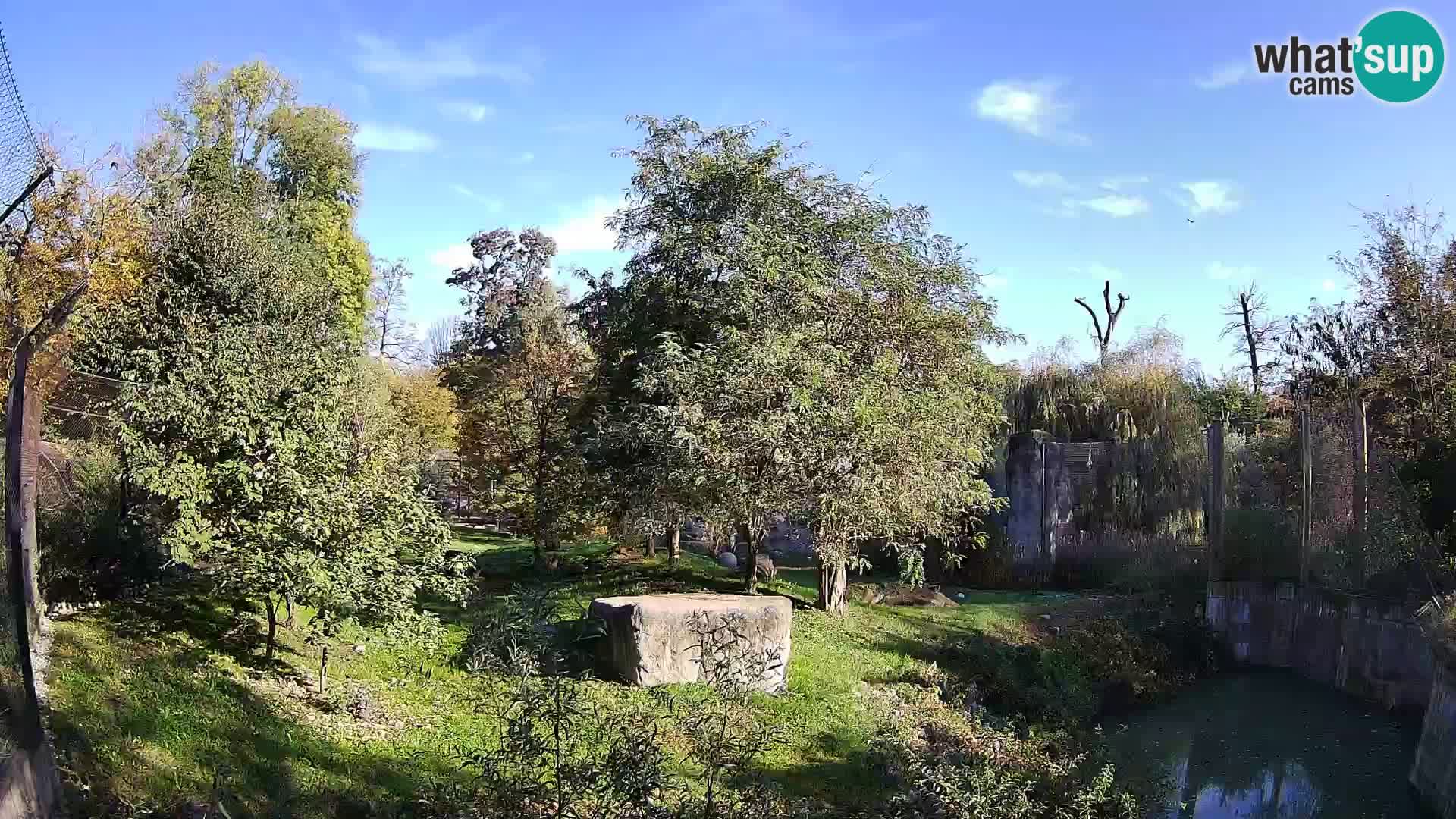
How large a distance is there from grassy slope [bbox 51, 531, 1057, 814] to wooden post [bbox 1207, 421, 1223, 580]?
207 inches

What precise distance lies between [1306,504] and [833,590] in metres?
6.16

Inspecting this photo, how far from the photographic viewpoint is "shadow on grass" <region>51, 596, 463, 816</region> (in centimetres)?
563

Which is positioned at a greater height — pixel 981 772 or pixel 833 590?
pixel 833 590

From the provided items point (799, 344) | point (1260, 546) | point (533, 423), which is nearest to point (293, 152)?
point (533, 423)

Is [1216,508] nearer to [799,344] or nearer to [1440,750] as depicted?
[1440,750]

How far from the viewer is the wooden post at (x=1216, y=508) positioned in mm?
13578

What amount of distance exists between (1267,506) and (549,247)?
85.7 feet

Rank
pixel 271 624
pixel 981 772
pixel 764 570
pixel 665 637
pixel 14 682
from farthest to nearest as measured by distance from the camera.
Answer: pixel 764 570 < pixel 665 637 < pixel 271 624 < pixel 981 772 < pixel 14 682

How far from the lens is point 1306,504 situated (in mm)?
12492

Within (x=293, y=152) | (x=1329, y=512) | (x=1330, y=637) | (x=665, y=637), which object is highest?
(x=293, y=152)

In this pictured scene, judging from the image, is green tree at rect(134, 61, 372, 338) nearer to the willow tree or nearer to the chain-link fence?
the willow tree

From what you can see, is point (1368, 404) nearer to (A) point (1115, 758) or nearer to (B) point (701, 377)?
(A) point (1115, 758)

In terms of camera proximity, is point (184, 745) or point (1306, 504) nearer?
point (184, 745)

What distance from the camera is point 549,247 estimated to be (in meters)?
34.8
